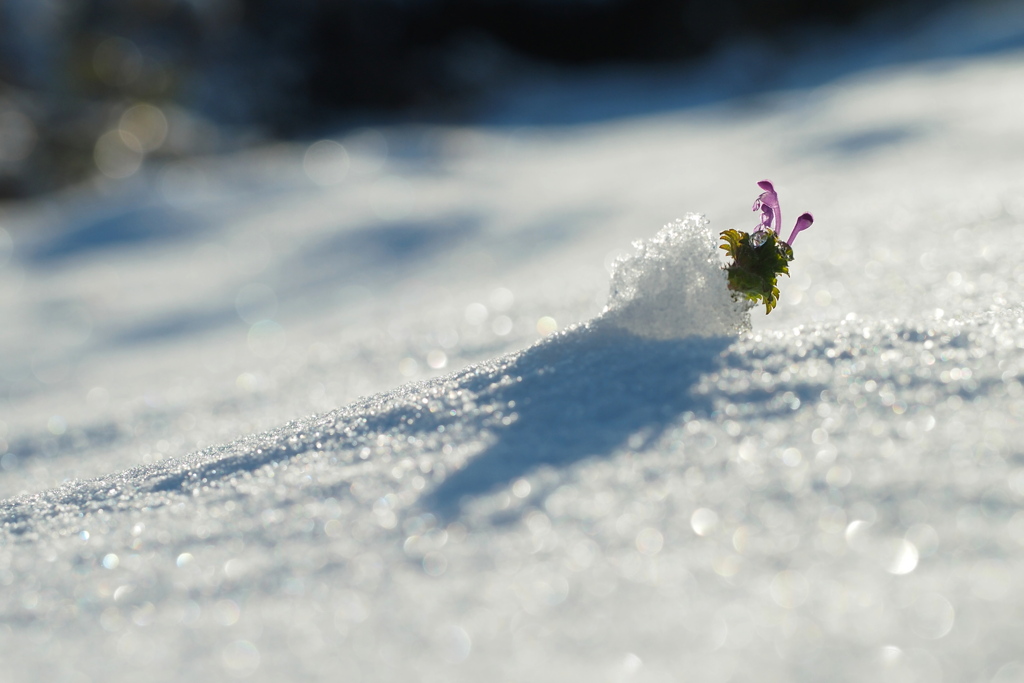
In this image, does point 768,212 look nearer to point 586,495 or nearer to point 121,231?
point 586,495

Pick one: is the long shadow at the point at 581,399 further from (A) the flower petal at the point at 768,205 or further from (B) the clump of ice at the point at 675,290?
(A) the flower petal at the point at 768,205

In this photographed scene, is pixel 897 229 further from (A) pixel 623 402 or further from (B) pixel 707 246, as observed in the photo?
(A) pixel 623 402

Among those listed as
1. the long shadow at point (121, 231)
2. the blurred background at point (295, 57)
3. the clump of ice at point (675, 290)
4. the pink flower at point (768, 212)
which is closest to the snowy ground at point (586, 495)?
the clump of ice at point (675, 290)

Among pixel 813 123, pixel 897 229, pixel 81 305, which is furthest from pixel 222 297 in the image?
pixel 813 123

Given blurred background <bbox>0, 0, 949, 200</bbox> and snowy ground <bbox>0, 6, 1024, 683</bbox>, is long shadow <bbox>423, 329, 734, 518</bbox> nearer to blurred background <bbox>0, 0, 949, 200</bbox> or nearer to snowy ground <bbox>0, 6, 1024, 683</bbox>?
snowy ground <bbox>0, 6, 1024, 683</bbox>

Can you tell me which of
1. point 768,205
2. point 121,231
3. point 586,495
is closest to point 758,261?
point 768,205

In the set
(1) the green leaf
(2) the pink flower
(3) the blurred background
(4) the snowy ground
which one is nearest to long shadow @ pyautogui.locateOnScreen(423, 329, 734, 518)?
(4) the snowy ground

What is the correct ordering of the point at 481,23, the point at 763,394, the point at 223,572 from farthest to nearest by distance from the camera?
the point at 481,23 < the point at 763,394 < the point at 223,572

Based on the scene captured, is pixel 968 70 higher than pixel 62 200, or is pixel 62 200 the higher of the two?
pixel 968 70
